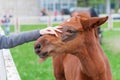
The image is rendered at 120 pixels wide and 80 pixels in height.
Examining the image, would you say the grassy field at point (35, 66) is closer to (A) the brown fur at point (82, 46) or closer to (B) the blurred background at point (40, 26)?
(B) the blurred background at point (40, 26)

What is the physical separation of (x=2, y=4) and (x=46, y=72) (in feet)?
139

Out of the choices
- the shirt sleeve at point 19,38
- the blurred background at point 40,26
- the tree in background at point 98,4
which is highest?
the shirt sleeve at point 19,38

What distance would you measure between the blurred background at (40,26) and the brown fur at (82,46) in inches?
184

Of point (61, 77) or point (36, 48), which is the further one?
point (61, 77)

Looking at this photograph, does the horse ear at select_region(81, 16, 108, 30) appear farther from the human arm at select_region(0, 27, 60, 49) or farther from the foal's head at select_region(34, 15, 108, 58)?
the human arm at select_region(0, 27, 60, 49)

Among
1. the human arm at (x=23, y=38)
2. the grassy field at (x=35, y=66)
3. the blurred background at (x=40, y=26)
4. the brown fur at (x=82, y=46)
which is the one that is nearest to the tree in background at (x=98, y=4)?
the blurred background at (x=40, y=26)

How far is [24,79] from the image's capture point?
423 inches

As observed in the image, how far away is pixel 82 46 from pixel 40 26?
25588 millimetres

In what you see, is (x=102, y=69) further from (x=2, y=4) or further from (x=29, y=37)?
(x=2, y=4)

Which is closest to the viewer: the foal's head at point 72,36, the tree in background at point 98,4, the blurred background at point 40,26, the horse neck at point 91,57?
the foal's head at point 72,36

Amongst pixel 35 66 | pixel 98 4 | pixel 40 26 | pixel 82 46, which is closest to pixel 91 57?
pixel 82 46

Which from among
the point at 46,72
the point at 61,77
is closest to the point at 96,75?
the point at 61,77

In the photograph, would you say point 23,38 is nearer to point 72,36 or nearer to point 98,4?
point 72,36

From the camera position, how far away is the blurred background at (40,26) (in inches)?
486
